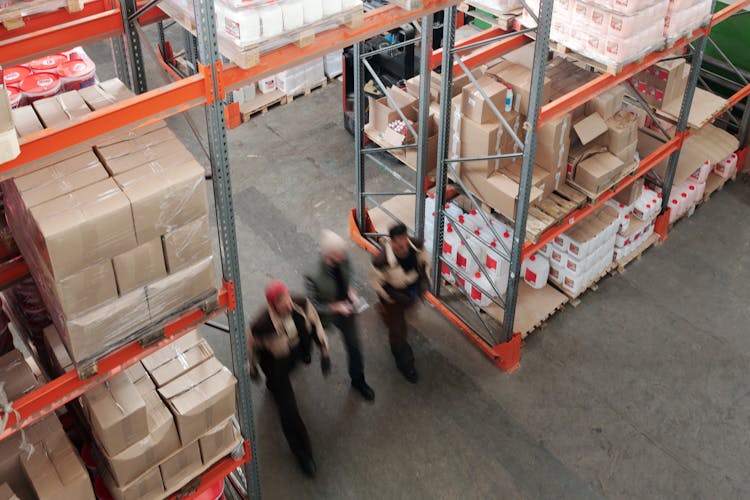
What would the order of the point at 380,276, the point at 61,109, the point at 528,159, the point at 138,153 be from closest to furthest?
the point at 138,153 < the point at 61,109 < the point at 528,159 < the point at 380,276

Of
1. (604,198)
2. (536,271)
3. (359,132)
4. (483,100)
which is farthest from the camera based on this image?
(359,132)

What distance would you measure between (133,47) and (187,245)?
5.72 ft

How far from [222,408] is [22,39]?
2696mm

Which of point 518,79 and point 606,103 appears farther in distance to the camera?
point 606,103

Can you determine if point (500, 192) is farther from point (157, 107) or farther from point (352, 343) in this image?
point (157, 107)

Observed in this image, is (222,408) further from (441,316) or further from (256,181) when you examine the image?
(256,181)

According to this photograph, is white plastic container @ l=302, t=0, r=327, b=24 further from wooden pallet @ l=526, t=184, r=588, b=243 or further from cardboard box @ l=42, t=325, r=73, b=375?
wooden pallet @ l=526, t=184, r=588, b=243

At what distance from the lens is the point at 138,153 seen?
448cm

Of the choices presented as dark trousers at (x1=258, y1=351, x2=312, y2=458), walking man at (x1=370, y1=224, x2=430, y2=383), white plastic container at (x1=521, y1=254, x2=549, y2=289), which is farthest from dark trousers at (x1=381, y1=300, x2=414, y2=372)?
white plastic container at (x1=521, y1=254, x2=549, y2=289)

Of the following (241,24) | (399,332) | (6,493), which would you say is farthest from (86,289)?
(399,332)

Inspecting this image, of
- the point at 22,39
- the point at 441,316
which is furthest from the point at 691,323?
the point at 22,39

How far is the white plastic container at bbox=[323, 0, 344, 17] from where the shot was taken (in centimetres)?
455

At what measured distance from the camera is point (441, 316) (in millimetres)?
8336

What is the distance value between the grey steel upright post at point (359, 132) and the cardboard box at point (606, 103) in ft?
7.70
